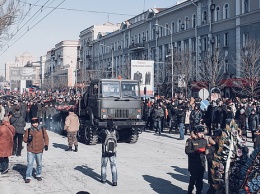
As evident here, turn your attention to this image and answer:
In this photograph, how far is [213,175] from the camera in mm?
8984

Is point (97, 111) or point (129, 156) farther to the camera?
point (97, 111)

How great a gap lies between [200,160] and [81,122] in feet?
38.3

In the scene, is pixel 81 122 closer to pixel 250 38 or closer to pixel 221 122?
pixel 221 122

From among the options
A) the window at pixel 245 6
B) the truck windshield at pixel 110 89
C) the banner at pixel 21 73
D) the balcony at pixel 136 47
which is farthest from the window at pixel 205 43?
the banner at pixel 21 73

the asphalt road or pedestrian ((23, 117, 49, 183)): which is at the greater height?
pedestrian ((23, 117, 49, 183))

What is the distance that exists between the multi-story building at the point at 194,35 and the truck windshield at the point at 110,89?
21.5 m

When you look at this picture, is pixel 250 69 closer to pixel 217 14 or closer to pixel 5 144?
pixel 217 14

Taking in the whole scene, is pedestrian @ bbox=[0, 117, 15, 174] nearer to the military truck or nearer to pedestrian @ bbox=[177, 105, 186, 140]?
the military truck

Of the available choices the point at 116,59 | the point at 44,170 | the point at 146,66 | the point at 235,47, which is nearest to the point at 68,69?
the point at 116,59

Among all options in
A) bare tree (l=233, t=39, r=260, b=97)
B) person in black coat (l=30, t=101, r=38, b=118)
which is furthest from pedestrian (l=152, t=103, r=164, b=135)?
bare tree (l=233, t=39, r=260, b=97)

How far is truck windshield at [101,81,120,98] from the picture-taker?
1942 centimetres

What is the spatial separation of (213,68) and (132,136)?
23498 mm

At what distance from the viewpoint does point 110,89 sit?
19.5 m

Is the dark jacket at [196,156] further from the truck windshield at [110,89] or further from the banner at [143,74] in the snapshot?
the banner at [143,74]
